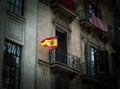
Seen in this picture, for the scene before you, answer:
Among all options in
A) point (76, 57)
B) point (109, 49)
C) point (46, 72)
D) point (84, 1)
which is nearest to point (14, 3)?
point (46, 72)

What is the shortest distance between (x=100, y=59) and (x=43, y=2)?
771 centimetres

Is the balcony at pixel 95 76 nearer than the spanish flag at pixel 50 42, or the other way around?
the spanish flag at pixel 50 42

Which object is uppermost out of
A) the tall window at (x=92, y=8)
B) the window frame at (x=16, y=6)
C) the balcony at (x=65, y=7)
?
the tall window at (x=92, y=8)

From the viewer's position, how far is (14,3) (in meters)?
22.5

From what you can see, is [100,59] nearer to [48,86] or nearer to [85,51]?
[85,51]

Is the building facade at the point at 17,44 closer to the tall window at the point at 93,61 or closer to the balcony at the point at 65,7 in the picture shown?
the balcony at the point at 65,7

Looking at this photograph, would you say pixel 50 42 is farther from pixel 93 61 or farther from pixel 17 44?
pixel 93 61

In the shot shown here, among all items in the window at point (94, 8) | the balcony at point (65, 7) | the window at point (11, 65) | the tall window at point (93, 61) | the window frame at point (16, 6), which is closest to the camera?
the window at point (11, 65)

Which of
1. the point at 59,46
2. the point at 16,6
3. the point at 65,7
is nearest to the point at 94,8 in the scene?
the point at 65,7

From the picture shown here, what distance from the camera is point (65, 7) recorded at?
84.0ft

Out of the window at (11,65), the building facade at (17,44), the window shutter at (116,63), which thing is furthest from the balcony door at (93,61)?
the window at (11,65)

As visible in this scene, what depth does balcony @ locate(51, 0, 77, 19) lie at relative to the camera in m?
25.2

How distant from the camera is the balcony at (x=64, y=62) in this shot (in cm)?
2360

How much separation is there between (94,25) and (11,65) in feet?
32.6
